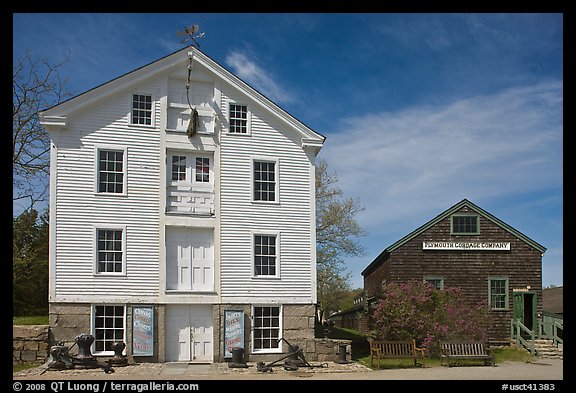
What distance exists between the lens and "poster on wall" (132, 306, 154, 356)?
66.8 ft

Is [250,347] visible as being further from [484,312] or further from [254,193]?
[484,312]

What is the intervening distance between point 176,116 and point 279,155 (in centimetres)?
412

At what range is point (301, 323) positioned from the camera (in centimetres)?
2203

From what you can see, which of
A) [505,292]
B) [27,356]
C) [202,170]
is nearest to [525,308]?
[505,292]

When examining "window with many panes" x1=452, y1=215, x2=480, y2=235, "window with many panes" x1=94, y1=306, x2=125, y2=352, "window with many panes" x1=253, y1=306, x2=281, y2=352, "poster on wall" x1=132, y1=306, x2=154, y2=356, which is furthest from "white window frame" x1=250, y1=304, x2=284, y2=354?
"window with many panes" x1=452, y1=215, x2=480, y2=235

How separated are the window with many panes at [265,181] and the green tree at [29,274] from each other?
41.3 ft

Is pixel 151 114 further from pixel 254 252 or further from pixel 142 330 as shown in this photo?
pixel 142 330

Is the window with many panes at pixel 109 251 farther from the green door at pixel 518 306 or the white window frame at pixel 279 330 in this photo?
the green door at pixel 518 306

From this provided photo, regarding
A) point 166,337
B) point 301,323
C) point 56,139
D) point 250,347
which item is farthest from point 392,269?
point 56,139

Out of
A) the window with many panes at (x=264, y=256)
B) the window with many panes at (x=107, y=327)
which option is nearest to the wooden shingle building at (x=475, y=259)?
the window with many panes at (x=264, y=256)

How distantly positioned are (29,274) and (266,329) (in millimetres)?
13703

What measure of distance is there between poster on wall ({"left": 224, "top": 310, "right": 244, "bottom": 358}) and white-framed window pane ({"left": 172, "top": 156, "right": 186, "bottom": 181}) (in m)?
5.15

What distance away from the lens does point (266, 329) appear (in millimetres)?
21781

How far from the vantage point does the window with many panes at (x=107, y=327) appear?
2027cm
